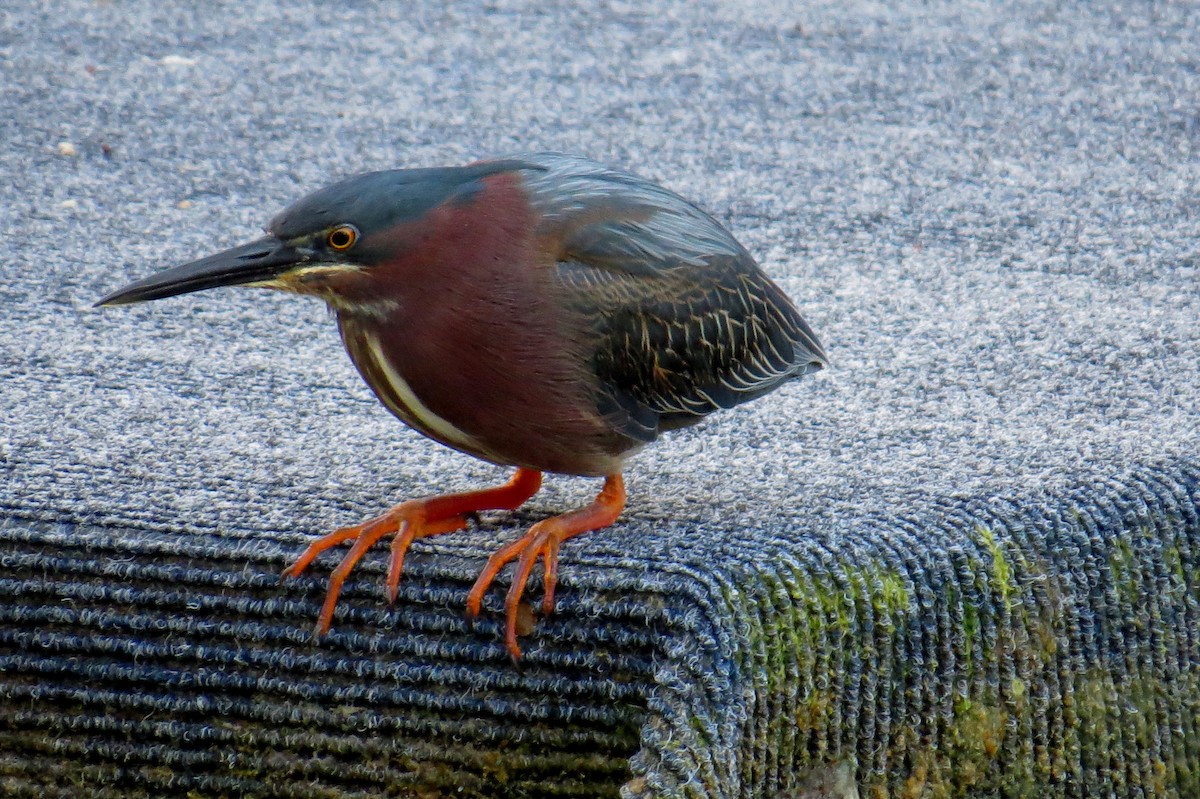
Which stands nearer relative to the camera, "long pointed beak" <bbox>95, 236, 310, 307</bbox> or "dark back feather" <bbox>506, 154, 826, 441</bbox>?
"long pointed beak" <bbox>95, 236, 310, 307</bbox>

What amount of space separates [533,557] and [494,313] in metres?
0.30

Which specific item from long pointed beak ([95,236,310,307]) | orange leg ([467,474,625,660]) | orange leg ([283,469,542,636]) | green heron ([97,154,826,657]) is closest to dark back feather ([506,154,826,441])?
green heron ([97,154,826,657])

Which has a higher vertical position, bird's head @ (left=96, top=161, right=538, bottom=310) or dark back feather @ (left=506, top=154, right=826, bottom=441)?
bird's head @ (left=96, top=161, right=538, bottom=310)

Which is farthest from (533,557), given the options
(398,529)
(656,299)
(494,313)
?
(656,299)

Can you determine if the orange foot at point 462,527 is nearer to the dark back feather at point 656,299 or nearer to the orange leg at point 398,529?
the orange leg at point 398,529

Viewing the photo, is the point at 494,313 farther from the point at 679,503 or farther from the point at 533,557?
the point at 679,503

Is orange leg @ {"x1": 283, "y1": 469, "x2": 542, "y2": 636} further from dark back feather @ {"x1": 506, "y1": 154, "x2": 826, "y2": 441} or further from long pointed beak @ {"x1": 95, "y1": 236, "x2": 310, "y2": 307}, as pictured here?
long pointed beak @ {"x1": 95, "y1": 236, "x2": 310, "y2": 307}

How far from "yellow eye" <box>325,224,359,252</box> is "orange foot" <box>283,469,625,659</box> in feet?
1.11

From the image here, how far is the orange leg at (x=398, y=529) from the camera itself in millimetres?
1669

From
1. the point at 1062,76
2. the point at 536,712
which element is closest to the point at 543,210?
the point at 536,712

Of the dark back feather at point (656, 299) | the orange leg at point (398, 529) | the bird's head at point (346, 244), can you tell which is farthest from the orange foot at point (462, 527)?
the bird's head at point (346, 244)

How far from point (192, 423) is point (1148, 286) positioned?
1.79 meters

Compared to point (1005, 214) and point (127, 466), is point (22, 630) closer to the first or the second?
point (127, 466)

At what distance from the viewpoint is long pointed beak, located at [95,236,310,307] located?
1.65 metres
